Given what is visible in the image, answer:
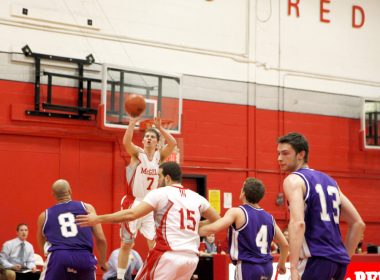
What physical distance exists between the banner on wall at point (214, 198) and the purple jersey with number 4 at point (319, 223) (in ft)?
37.9

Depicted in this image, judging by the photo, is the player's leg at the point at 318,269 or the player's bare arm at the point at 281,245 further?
the player's bare arm at the point at 281,245

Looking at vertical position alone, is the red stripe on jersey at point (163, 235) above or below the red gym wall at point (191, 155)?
below

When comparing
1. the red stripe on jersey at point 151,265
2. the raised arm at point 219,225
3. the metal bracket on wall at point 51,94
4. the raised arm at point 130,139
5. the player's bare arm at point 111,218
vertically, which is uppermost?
the metal bracket on wall at point 51,94

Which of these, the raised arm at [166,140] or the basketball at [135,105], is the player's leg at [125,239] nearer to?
the raised arm at [166,140]

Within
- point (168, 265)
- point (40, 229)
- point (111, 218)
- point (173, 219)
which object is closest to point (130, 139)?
point (40, 229)

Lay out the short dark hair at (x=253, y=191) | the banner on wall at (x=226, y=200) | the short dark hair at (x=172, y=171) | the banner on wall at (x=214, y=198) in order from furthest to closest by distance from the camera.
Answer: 1. the banner on wall at (x=226, y=200)
2. the banner on wall at (x=214, y=198)
3. the short dark hair at (x=253, y=191)
4. the short dark hair at (x=172, y=171)

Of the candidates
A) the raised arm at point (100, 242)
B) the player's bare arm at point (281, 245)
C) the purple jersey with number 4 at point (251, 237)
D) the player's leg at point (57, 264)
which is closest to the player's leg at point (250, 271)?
the purple jersey with number 4 at point (251, 237)

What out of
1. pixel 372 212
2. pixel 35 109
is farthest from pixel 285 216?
pixel 35 109

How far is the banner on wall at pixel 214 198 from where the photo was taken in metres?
17.7

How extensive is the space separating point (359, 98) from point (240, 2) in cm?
469

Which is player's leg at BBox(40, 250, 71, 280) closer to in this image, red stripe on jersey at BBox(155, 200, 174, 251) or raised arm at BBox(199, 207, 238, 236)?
red stripe on jersey at BBox(155, 200, 174, 251)

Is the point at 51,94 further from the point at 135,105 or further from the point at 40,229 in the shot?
the point at 40,229

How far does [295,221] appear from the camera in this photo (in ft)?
19.1

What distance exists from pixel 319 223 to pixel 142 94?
401 inches
